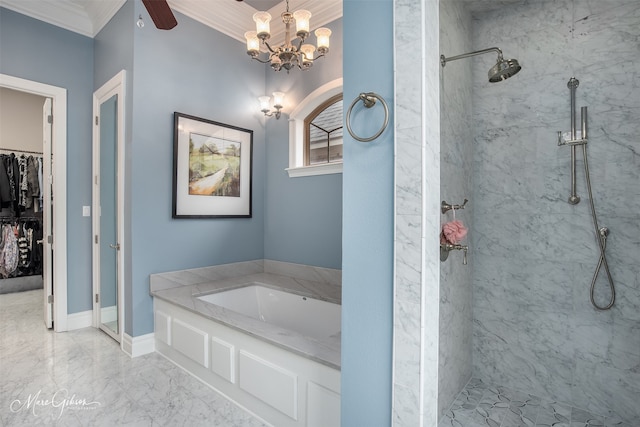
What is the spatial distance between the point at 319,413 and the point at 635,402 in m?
1.66

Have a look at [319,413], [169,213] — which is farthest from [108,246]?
[319,413]

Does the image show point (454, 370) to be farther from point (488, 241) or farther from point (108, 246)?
point (108, 246)

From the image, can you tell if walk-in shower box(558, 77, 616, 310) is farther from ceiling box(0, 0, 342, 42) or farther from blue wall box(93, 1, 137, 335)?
blue wall box(93, 1, 137, 335)

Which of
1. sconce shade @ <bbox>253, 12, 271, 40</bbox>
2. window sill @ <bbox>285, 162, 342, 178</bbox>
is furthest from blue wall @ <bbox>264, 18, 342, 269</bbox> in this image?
sconce shade @ <bbox>253, 12, 271, 40</bbox>

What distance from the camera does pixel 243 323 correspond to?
1.95m

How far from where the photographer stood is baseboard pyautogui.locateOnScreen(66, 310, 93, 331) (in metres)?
3.13

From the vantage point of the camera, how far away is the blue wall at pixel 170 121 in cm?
260

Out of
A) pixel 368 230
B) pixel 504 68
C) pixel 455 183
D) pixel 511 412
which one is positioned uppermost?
pixel 504 68

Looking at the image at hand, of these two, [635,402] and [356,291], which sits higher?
[356,291]

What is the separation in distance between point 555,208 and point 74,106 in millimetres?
4068

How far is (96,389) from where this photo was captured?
2115 mm

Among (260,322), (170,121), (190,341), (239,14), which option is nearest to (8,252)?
(170,121)

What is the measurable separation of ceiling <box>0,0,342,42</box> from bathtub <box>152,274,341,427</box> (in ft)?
7.63

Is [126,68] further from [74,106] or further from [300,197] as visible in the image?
[300,197]
